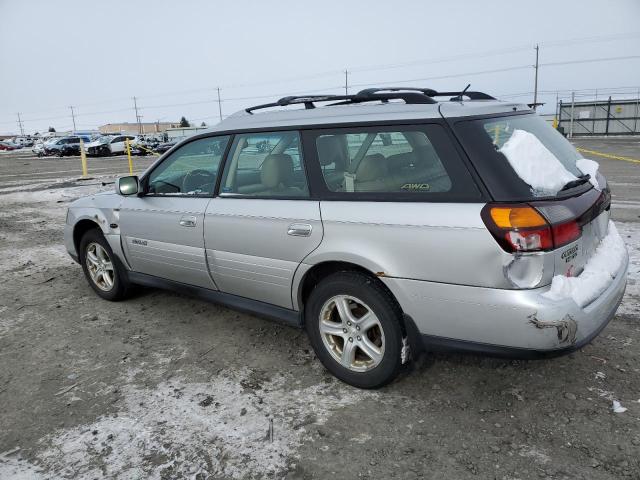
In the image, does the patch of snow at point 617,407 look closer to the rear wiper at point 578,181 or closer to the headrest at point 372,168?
the rear wiper at point 578,181

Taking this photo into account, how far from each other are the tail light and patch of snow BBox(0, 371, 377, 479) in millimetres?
1288

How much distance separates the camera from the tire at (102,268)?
15.3 feet

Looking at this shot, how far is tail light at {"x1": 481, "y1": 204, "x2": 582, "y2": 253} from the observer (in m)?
2.40

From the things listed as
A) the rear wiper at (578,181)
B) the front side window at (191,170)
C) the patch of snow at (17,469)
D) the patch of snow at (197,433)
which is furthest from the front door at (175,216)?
the rear wiper at (578,181)

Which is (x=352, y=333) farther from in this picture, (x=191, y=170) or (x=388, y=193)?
(x=191, y=170)

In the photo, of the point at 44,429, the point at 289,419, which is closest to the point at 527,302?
the point at 289,419

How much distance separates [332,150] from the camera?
10.3 feet

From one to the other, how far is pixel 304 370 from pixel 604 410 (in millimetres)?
1779

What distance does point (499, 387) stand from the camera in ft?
10.1

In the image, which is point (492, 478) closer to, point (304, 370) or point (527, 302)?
point (527, 302)

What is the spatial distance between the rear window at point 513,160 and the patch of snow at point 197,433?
1479mm

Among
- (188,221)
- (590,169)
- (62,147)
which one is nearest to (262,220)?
(188,221)

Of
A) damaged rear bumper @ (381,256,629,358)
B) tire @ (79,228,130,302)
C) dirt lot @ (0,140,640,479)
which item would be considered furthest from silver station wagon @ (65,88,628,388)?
tire @ (79,228,130,302)

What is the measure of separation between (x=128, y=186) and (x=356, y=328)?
241 cm
